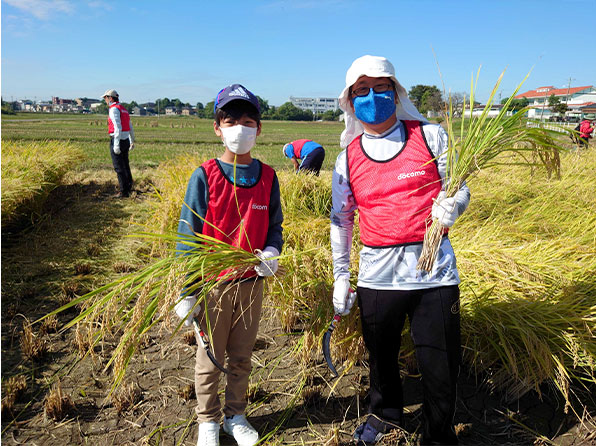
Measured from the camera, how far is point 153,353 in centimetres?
312

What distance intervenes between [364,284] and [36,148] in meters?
7.78

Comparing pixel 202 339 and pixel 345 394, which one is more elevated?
pixel 202 339

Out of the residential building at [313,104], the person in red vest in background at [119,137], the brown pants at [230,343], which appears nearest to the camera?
the brown pants at [230,343]

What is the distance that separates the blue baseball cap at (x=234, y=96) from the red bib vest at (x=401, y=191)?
2.06 ft

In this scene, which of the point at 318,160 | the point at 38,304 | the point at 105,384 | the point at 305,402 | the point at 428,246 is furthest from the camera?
the point at 318,160

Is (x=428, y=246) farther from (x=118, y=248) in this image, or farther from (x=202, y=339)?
(x=118, y=248)

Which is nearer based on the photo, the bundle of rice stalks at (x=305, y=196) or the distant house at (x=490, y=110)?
the distant house at (x=490, y=110)

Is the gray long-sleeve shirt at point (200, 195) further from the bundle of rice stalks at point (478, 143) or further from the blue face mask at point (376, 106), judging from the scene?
the bundle of rice stalks at point (478, 143)

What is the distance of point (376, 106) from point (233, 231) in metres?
0.91

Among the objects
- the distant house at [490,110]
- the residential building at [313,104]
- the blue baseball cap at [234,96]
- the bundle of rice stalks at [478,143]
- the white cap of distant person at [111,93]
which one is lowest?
the bundle of rice stalks at [478,143]

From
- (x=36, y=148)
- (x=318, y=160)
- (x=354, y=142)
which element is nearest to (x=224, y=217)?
(x=354, y=142)

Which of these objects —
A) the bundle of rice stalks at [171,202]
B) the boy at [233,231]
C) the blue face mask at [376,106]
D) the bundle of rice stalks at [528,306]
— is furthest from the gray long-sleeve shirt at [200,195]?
the bundle of rice stalks at [171,202]

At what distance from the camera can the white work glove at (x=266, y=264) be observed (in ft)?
6.77

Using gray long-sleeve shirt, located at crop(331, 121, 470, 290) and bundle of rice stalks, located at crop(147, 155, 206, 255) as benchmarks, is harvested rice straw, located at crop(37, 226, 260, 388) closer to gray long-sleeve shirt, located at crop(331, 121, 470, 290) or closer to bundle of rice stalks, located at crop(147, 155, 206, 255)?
gray long-sleeve shirt, located at crop(331, 121, 470, 290)
